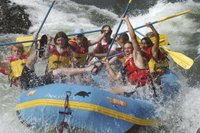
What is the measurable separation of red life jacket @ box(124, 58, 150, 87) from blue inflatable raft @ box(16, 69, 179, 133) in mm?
408

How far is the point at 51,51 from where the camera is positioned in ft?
22.0

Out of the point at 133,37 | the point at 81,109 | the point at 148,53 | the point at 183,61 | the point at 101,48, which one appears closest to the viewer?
the point at 81,109

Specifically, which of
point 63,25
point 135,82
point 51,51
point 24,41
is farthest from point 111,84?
point 63,25

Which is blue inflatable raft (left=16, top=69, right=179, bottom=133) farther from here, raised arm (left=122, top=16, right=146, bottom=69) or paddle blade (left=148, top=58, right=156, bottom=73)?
paddle blade (left=148, top=58, right=156, bottom=73)

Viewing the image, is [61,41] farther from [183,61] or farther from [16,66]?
[183,61]

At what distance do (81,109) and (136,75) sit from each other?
114cm

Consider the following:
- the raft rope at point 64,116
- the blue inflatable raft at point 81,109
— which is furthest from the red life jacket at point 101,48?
the raft rope at point 64,116

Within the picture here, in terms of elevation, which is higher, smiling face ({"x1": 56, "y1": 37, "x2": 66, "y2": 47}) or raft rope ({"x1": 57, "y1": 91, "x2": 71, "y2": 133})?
smiling face ({"x1": 56, "y1": 37, "x2": 66, "y2": 47})

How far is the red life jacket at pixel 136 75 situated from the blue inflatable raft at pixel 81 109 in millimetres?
408

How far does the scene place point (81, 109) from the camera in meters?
5.37

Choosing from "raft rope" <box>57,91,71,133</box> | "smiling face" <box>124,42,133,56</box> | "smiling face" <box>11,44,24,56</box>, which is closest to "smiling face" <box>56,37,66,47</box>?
"smiling face" <box>11,44,24,56</box>

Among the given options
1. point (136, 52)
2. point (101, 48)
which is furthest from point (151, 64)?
point (101, 48)

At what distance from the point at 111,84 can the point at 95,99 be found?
1.16 meters

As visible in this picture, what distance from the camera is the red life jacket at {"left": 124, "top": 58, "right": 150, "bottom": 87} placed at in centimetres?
610
